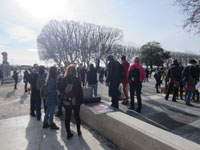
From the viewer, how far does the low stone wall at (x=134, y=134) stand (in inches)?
72.1

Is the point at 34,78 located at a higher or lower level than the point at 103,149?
higher

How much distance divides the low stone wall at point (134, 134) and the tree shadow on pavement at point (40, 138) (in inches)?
41.5

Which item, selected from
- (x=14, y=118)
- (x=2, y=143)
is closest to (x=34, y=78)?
(x=14, y=118)

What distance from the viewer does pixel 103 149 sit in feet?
9.28

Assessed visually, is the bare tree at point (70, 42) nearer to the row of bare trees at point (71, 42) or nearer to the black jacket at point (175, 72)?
the row of bare trees at point (71, 42)

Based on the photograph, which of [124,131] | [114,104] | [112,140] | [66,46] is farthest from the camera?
[66,46]

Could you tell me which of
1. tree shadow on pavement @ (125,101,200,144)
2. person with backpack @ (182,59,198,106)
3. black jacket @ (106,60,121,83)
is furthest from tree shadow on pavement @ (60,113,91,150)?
person with backpack @ (182,59,198,106)

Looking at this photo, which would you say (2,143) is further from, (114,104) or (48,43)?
(48,43)

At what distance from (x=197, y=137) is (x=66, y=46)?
27.5m

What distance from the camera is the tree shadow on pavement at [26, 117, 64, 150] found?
301 cm

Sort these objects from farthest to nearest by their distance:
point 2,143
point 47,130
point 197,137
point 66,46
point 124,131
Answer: point 66,46
point 47,130
point 2,143
point 197,137
point 124,131

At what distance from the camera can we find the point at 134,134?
2.34 metres

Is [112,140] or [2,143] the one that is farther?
[2,143]

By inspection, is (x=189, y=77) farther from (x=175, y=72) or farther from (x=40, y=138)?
(x=40, y=138)
